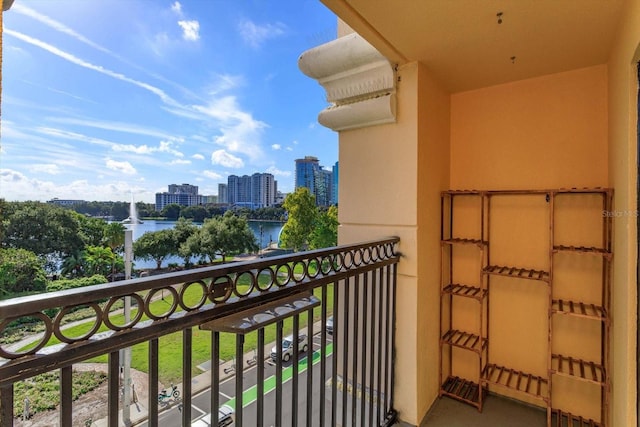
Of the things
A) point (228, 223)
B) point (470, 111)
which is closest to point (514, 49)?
point (470, 111)

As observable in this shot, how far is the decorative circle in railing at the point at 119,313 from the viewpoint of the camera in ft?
1.96

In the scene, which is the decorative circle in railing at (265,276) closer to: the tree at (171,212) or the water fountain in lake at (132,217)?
the water fountain in lake at (132,217)

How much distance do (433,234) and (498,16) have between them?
1309 mm

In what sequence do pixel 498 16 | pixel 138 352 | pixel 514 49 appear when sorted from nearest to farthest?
pixel 138 352, pixel 498 16, pixel 514 49

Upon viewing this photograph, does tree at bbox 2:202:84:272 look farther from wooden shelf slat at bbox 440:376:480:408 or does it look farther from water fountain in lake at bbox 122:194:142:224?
wooden shelf slat at bbox 440:376:480:408

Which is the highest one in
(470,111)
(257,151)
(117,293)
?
(257,151)

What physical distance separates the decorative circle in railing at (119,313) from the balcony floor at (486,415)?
6.60 ft

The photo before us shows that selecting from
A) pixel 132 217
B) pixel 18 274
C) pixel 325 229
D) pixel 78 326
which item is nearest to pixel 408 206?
pixel 78 326

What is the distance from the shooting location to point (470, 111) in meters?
2.28

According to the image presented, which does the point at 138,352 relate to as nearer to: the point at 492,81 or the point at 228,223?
the point at 492,81

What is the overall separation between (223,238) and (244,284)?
2645mm

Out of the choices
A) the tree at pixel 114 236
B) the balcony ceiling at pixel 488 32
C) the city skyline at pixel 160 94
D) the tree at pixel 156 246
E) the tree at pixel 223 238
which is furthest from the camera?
the city skyline at pixel 160 94

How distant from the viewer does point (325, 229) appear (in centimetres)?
721

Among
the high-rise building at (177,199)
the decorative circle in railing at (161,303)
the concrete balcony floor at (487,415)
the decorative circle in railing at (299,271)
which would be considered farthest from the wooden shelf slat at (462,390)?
the high-rise building at (177,199)
